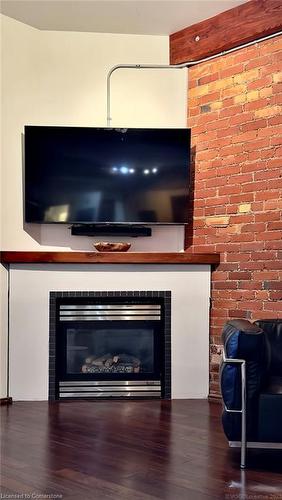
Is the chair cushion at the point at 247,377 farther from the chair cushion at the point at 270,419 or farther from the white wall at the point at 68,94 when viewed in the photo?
the white wall at the point at 68,94

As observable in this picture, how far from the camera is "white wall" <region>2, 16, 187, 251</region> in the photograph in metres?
4.46

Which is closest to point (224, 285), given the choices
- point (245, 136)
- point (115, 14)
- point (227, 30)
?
point (245, 136)

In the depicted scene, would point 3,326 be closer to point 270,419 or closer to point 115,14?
point 270,419

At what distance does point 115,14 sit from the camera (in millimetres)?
4371

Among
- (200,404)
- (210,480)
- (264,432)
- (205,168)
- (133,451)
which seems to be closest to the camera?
(210,480)

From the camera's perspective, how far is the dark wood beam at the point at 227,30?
161 inches

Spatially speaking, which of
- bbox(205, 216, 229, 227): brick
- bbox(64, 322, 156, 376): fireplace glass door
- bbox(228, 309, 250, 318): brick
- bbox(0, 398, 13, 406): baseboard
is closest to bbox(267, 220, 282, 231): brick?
bbox(205, 216, 229, 227): brick

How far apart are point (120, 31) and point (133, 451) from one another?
10.9 ft

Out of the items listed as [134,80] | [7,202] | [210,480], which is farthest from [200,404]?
[134,80]

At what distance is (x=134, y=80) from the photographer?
469cm

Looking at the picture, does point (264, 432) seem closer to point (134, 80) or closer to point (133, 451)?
point (133, 451)

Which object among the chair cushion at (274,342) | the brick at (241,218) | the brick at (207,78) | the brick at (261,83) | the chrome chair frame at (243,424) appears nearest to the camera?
the chrome chair frame at (243,424)

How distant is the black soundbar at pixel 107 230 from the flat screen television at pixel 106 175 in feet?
0.23

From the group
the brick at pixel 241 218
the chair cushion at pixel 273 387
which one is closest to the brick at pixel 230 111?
the brick at pixel 241 218
